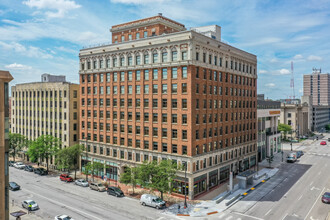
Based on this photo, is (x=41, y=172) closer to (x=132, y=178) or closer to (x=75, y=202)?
(x=75, y=202)

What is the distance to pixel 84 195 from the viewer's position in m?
48.2

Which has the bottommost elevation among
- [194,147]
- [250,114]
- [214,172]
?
[214,172]

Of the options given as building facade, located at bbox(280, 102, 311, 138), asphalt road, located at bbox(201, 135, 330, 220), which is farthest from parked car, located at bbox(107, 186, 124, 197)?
building facade, located at bbox(280, 102, 311, 138)

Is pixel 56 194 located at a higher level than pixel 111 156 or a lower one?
lower

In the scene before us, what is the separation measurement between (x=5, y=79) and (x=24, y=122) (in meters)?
71.4

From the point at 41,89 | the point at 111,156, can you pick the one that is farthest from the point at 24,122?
the point at 111,156

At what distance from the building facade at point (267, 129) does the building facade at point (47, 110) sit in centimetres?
5367

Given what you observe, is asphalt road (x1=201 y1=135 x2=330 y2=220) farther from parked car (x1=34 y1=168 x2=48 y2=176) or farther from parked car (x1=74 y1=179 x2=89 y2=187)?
parked car (x1=34 y1=168 x2=48 y2=176)

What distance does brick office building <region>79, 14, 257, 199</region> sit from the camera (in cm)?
4722

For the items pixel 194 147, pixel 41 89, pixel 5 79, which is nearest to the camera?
pixel 5 79

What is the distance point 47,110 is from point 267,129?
226 feet

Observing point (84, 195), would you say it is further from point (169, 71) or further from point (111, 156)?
point (169, 71)

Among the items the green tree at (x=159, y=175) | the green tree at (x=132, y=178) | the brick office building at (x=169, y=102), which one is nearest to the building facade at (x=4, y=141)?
the green tree at (x=159, y=175)

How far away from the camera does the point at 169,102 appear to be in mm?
48719
